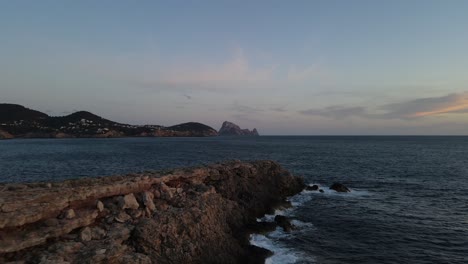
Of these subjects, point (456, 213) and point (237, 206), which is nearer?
point (237, 206)

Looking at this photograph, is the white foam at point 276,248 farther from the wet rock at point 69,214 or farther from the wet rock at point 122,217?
the wet rock at point 69,214

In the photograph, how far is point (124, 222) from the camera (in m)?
18.6

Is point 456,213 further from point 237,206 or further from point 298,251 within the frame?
point 237,206

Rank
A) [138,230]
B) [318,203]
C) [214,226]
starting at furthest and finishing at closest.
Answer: [318,203] → [214,226] → [138,230]

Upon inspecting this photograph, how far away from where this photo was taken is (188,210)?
21.6 metres

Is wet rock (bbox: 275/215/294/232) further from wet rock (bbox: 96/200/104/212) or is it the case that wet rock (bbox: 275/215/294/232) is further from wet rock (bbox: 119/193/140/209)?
wet rock (bbox: 96/200/104/212)

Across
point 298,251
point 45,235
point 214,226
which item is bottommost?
point 298,251

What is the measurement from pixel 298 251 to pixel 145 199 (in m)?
11.5

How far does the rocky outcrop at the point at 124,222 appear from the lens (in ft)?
48.6

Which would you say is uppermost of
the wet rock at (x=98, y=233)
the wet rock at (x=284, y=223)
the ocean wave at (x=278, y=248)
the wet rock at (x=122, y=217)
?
the wet rock at (x=122, y=217)

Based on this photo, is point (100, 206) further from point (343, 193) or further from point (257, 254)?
point (343, 193)

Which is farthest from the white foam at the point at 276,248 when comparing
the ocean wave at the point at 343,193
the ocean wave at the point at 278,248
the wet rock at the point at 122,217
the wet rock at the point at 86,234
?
the ocean wave at the point at 343,193

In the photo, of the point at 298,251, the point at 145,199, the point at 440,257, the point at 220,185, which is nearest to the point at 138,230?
the point at 145,199

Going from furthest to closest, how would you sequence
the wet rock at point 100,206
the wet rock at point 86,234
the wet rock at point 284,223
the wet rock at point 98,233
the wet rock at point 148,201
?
the wet rock at point 284,223
the wet rock at point 148,201
the wet rock at point 100,206
the wet rock at point 98,233
the wet rock at point 86,234
